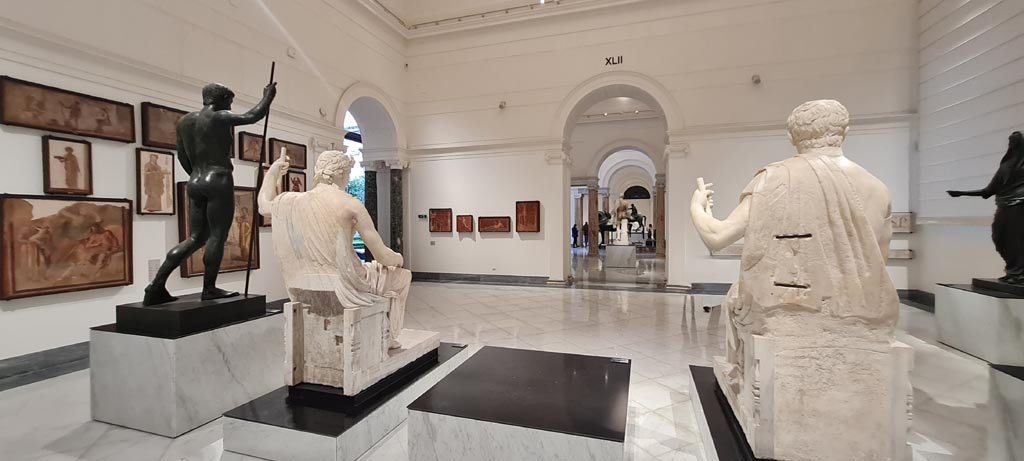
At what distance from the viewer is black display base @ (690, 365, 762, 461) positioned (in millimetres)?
2137

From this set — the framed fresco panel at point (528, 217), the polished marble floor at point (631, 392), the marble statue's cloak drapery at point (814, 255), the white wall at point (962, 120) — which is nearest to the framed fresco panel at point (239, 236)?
the polished marble floor at point (631, 392)

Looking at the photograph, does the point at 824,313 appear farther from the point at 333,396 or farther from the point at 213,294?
the point at 213,294

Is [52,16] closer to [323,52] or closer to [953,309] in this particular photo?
[323,52]

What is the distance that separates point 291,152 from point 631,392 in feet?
23.6

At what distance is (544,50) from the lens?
33.3ft

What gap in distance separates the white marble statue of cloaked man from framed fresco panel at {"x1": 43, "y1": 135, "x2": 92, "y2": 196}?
10.8ft

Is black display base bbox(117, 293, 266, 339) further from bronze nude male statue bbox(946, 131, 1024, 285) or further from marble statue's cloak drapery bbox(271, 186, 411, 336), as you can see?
bronze nude male statue bbox(946, 131, 1024, 285)

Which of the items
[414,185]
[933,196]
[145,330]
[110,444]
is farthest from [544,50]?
[110,444]

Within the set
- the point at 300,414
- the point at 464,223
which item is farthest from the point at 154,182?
the point at 464,223

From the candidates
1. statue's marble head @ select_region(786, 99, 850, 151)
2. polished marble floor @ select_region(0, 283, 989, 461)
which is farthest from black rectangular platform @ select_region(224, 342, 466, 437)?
statue's marble head @ select_region(786, 99, 850, 151)

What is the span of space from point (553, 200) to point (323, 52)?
6095 mm

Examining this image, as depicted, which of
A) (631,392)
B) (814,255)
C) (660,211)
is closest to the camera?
(814,255)

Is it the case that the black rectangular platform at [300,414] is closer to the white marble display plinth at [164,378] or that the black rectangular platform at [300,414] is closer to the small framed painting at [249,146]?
the white marble display plinth at [164,378]

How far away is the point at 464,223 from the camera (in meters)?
10.8
